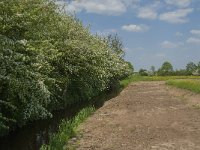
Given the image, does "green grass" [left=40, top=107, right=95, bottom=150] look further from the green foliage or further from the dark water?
the green foliage

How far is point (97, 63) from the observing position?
3572 centimetres

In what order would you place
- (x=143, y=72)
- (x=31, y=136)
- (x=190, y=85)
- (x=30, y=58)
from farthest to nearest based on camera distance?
(x=143, y=72)
(x=190, y=85)
(x=31, y=136)
(x=30, y=58)

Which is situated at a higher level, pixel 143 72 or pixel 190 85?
pixel 143 72

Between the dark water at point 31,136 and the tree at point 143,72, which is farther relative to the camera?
the tree at point 143,72

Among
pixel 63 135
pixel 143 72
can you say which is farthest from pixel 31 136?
pixel 143 72

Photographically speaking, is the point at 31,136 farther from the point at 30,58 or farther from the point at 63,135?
the point at 30,58

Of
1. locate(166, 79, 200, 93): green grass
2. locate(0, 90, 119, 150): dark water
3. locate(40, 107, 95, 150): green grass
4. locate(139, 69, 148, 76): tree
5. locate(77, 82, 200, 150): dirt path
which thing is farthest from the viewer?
locate(139, 69, 148, 76): tree

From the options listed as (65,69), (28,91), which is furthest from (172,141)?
(65,69)

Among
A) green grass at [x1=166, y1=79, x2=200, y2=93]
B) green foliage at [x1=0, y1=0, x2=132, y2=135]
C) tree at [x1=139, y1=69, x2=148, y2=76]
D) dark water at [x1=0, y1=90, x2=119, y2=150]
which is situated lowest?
dark water at [x1=0, y1=90, x2=119, y2=150]

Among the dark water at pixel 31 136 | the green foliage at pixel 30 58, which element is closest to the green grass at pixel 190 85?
the green foliage at pixel 30 58

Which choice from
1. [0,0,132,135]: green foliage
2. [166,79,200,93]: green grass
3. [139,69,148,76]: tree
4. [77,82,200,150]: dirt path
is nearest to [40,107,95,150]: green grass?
[77,82,200,150]: dirt path

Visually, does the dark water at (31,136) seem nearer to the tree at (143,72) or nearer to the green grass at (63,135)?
the green grass at (63,135)

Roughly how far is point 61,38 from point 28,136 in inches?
397

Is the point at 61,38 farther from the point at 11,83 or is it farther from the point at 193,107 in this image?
the point at 11,83
